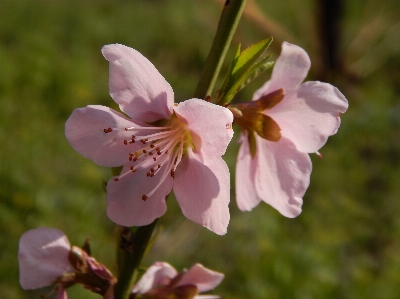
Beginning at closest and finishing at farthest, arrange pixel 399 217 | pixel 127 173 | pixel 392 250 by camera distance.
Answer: pixel 127 173, pixel 392 250, pixel 399 217

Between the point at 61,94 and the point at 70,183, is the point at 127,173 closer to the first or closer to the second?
the point at 70,183

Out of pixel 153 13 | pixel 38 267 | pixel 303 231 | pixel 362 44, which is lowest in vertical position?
pixel 153 13

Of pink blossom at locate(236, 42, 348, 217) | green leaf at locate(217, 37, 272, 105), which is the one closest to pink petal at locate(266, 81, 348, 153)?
pink blossom at locate(236, 42, 348, 217)

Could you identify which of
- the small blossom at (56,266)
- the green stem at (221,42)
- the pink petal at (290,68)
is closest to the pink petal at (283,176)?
the pink petal at (290,68)

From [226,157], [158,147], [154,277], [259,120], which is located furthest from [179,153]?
[226,157]

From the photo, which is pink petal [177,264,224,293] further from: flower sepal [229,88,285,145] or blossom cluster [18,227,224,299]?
flower sepal [229,88,285,145]

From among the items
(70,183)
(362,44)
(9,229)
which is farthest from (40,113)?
(362,44)

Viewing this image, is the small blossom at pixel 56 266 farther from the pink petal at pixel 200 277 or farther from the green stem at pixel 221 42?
the green stem at pixel 221 42
